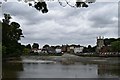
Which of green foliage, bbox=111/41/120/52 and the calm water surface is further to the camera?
green foliage, bbox=111/41/120/52

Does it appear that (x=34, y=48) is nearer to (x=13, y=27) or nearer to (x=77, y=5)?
(x=13, y=27)

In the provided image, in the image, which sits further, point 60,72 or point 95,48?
point 95,48

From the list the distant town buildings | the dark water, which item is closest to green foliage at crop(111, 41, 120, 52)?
the distant town buildings

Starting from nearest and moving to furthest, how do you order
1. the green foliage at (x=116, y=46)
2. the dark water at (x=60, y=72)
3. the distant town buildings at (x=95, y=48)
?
the dark water at (x=60, y=72) < the green foliage at (x=116, y=46) < the distant town buildings at (x=95, y=48)

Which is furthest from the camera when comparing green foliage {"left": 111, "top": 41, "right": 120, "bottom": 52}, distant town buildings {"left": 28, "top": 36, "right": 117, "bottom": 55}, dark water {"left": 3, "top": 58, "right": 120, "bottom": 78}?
distant town buildings {"left": 28, "top": 36, "right": 117, "bottom": 55}

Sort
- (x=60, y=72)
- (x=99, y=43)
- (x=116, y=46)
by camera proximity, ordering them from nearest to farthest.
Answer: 1. (x=60, y=72)
2. (x=116, y=46)
3. (x=99, y=43)

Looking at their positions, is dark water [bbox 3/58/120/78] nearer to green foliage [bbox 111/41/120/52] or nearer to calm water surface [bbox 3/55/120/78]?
calm water surface [bbox 3/55/120/78]

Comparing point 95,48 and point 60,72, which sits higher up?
point 95,48

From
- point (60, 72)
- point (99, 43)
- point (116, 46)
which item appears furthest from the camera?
point (99, 43)

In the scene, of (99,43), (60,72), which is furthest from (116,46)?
A: (60,72)

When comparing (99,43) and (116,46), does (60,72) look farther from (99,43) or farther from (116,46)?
(99,43)

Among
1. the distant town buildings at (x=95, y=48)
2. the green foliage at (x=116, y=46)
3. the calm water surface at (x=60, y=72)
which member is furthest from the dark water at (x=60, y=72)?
the distant town buildings at (x=95, y=48)

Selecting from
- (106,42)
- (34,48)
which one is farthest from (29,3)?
(34,48)

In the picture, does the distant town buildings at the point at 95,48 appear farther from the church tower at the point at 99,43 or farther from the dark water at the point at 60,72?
the dark water at the point at 60,72
